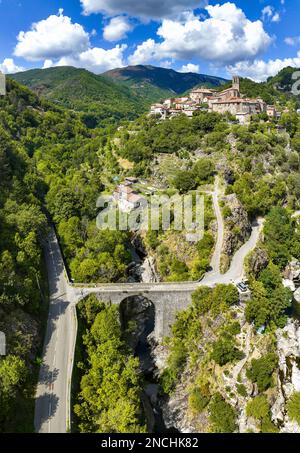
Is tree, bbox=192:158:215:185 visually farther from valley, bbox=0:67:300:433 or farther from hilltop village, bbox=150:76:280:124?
hilltop village, bbox=150:76:280:124

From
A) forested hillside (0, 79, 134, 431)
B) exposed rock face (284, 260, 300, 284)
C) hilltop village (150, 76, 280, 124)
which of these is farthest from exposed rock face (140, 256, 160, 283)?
hilltop village (150, 76, 280, 124)

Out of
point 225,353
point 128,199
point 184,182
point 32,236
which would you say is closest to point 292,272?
point 225,353

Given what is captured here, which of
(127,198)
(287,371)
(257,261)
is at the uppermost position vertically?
(127,198)

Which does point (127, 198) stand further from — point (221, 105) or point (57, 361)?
point (221, 105)

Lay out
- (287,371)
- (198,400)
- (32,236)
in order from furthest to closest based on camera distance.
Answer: (32,236) → (287,371) → (198,400)

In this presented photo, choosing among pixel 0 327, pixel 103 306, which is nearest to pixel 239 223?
pixel 103 306

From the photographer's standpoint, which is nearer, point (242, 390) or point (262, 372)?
point (242, 390)

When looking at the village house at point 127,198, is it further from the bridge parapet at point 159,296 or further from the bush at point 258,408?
the bush at point 258,408
